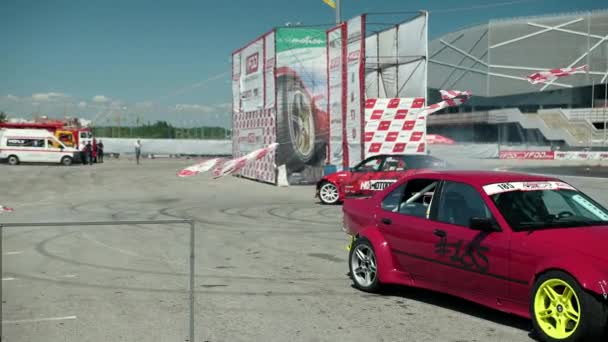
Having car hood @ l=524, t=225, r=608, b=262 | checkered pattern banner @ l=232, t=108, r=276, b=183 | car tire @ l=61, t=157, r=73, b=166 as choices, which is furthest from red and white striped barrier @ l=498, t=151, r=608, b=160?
car hood @ l=524, t=225, r=608, b=262

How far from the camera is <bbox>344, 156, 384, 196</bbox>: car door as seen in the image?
16812 mm

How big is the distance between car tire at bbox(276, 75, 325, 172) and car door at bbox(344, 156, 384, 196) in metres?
7.11

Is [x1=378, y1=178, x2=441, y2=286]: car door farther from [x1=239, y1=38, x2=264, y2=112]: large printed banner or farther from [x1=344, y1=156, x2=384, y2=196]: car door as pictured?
[x1=239, y1=38, x2=264, y2=112]: large printed banner

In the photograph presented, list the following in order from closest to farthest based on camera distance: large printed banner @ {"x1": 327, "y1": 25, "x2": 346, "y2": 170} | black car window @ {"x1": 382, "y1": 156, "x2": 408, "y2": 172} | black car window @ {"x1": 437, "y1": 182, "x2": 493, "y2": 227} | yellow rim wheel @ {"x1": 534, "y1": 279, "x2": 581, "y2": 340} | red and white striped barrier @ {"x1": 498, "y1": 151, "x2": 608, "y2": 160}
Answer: yellow rim wheel @ {"x1": 534, "y1": 279, "x2": 581, "y2": 340}
black car window @ {"x1": 437, "y1": 182, "x2": 493, "y2": 227}
black car window @ {"x1": 382, "y1": 156, "x2": 408, "y2": 172}
large printed banner @ {"x1": 327, "y1": 25, "x2": 346, "y2": 170}
red and white striped barrier @ {"x1": 498, "y1": 151, "x2": 608, "y2": 160}

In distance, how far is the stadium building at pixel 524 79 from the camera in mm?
74625

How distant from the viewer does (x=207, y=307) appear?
618cm

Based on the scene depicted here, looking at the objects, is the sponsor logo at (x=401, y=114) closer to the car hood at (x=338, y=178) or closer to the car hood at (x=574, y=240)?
the car hood at (x=338, y=178)

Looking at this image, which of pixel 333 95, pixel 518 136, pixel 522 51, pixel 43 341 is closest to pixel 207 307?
pixel 43 341

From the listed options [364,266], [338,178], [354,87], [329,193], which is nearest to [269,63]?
[354,87]

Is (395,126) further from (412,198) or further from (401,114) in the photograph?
(412,198)

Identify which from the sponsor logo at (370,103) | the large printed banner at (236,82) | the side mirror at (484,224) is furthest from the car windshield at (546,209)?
the large printed banner at (236,82)

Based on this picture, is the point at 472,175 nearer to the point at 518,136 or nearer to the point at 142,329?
the point at 142,329

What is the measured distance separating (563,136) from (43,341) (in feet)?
243

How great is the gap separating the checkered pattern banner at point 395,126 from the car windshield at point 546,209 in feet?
51.4
